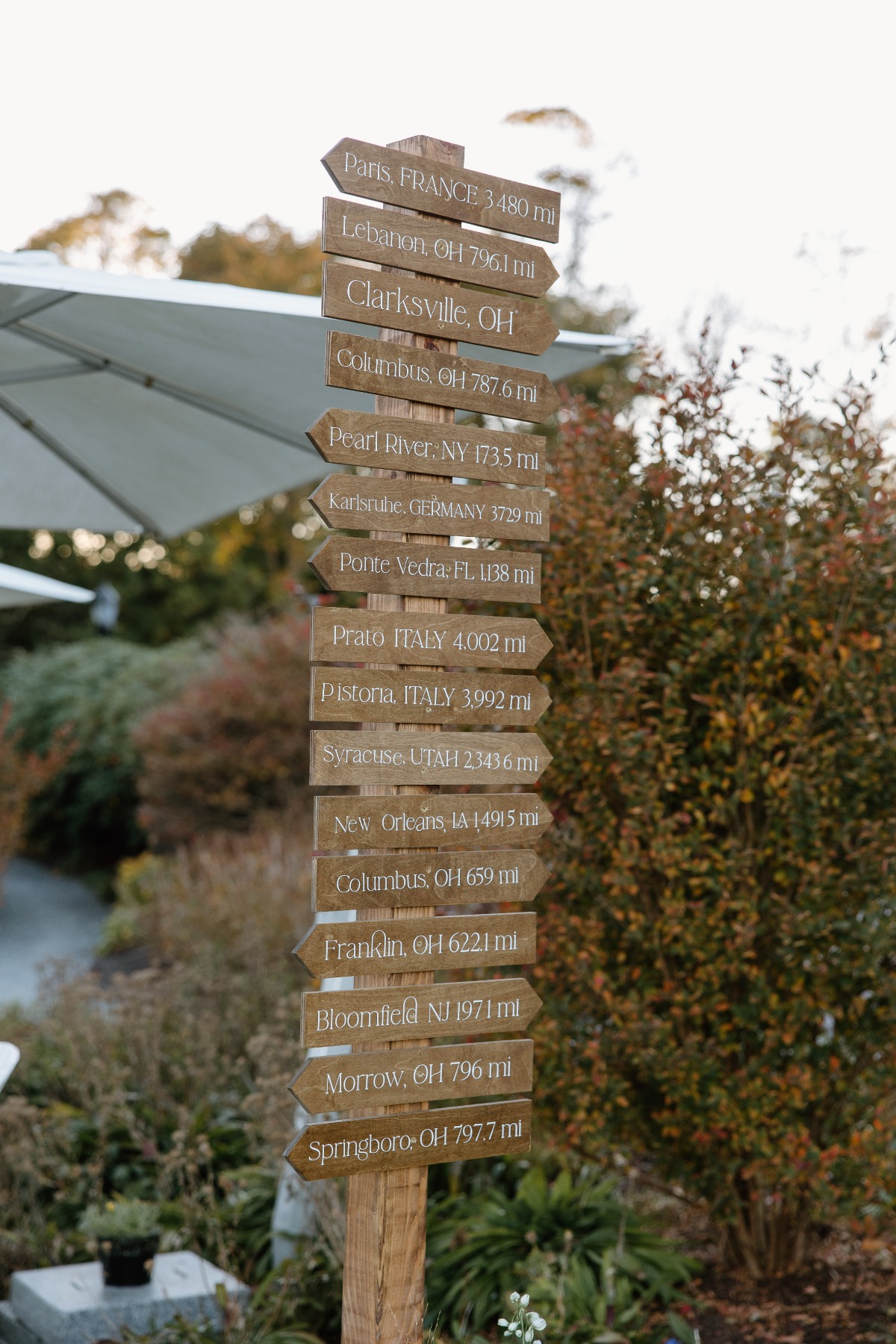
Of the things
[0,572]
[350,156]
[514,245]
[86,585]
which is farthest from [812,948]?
[86,585]

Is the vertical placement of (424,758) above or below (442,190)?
below

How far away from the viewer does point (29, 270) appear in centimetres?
251

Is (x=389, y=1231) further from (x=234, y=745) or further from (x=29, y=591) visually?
(x=234, y=745)

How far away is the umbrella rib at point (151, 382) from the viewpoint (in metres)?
3.31

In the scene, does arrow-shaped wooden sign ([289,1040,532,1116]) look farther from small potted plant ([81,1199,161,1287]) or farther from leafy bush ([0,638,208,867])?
leafy bush ([0,638,208,867])

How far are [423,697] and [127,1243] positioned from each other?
1.98m

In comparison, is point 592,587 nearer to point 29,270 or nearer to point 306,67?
point 29,270

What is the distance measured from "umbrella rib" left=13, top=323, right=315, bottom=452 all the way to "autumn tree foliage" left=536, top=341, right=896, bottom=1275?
931 millimetres

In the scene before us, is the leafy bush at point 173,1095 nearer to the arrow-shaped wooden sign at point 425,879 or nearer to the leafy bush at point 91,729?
the arrow-shaped wooden sign at point 425,879

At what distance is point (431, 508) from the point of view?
233 cm

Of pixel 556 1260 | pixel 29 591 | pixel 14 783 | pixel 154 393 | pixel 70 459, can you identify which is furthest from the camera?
pixel 14 783

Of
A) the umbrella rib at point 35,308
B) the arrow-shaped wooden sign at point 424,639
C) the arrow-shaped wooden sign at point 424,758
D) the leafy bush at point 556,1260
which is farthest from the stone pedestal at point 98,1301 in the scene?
the umbrella rib at point 35,308

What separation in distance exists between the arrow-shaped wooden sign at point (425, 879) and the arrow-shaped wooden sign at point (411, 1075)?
0.92 feet

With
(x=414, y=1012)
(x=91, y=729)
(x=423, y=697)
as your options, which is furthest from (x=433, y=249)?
(x=91, y=729)
